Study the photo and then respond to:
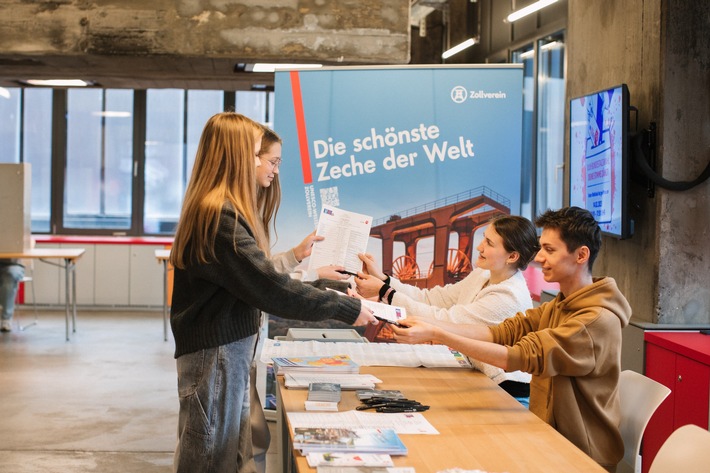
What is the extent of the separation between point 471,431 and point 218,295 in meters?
0.89

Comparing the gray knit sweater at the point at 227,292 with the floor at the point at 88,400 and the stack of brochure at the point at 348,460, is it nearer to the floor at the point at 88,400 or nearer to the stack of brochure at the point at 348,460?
the stack of brochure at the point at 348,460

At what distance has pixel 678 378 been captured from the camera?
4.28 m

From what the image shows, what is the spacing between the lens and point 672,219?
4.71 meters

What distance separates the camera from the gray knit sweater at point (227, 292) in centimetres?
265

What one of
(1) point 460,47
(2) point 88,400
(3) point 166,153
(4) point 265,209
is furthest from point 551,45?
(3) point 166,153

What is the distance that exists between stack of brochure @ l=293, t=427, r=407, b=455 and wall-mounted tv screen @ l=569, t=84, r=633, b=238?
279 centimetres

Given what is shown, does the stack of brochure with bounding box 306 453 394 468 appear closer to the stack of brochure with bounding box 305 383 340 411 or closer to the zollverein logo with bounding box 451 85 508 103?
the stack of brochure with bounding box 305 383 340 411

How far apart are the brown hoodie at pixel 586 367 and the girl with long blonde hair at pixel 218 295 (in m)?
0.81

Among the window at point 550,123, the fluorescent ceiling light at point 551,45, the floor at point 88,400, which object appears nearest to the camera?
the floor at point 88,400

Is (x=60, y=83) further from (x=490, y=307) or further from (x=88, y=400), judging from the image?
(x=490, y=307)

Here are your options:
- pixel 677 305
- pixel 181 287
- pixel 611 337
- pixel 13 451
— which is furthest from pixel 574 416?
pixel 13 451

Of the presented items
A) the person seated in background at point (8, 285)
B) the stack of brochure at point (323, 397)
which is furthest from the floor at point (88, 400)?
the stack of brochure at point (323, 397)

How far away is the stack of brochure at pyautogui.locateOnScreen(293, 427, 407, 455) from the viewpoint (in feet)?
7.56

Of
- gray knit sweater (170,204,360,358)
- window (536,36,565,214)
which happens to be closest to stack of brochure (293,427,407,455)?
gray knit sweater (170,204,360,358)
